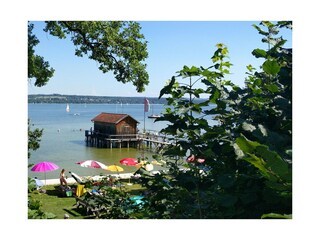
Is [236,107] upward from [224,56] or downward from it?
downward

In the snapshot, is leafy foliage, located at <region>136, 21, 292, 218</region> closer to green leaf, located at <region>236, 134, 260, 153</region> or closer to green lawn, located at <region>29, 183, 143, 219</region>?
green leaf, located at <region>236, 134, 260, 153</region>

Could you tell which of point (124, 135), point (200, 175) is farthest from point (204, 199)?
point (124, 135)

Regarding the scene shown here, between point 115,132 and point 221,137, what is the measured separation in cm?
2444

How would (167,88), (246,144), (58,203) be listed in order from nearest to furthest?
(246,144) < (167,88) < (58,203)

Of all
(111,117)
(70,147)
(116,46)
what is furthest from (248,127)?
(111,117)

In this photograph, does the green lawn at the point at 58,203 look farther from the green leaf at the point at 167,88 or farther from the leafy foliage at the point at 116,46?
the green leaf at the point at 167,88

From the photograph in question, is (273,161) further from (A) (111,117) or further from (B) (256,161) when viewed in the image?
(A) (111,117)

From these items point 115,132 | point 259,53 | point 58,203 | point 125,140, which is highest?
point 259,53

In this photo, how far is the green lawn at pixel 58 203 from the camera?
7.87 m

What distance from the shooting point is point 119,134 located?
995 inches
